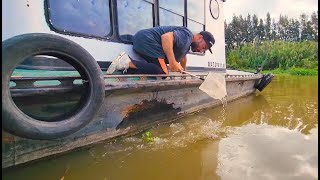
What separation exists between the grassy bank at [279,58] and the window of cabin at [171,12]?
23.1m

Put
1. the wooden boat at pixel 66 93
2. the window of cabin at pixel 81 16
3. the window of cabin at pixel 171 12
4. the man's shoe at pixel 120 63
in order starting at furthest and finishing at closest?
the window of cabin at pixel 171 12
the man's shoe at pixel 120 63
the window of cabin at pixel 81 16
the wooden boat at pixel 66 93

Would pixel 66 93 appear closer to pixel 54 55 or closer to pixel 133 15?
pixel 54 55

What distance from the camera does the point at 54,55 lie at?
2537 millimetres

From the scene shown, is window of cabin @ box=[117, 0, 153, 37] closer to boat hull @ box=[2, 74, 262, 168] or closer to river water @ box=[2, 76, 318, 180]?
boat hull @ box=[2, 74, 262, 168]

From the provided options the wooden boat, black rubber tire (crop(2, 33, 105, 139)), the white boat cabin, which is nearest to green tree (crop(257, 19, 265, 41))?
the white boat cabin

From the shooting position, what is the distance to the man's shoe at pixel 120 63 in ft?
12.3

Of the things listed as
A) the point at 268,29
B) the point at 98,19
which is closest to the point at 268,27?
the point at 268,29

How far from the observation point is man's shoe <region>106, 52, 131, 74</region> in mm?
3763

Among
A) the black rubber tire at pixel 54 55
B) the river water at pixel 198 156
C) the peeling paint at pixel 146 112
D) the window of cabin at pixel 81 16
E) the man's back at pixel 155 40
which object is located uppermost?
the window of cabin at pixel 81 16

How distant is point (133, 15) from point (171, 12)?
3.42 feet

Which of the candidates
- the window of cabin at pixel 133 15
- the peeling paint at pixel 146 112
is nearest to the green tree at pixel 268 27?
the window of cabin at pixel 133 15

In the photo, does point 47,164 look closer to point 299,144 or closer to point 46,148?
point 46,148

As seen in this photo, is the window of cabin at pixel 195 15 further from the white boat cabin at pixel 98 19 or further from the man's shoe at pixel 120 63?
the man's shoe at pixel 120 63

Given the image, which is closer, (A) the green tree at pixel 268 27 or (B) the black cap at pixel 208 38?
(B) the black cap at pixel 208 38
